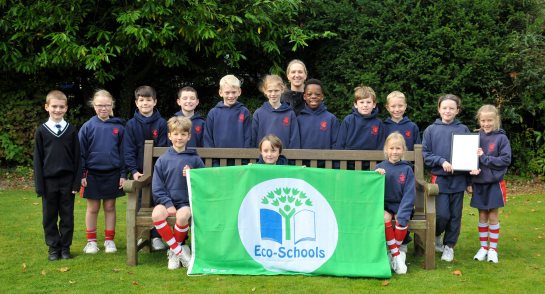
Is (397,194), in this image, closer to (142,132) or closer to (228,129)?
(228,129)

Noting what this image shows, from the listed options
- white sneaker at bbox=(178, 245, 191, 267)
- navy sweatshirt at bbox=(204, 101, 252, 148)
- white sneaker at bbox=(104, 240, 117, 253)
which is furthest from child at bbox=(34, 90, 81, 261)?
navy sweatshirt at bbox=(204, 101, 252, 148)

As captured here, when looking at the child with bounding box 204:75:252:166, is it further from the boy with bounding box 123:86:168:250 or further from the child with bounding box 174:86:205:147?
the boy with bounding box 123:86:168:250

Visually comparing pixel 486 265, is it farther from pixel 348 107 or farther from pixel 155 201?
pixel 348 107

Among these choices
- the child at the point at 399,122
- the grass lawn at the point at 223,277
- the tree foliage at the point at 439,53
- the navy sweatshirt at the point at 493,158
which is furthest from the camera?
the tree foliage at the point at 439,53

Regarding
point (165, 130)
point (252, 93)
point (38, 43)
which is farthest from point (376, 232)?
point (38, 43)

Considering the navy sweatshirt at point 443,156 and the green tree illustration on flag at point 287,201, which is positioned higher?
the navy sweatshirt at point 443,156

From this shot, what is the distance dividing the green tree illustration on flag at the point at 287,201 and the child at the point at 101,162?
1832 millimetres

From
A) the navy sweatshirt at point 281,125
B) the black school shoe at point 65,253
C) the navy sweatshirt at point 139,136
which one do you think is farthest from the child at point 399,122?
the black school shoe at point 65,253

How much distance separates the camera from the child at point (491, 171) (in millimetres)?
6504

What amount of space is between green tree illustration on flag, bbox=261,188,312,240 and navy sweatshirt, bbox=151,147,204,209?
34.0 inches

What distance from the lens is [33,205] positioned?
32.1 feet

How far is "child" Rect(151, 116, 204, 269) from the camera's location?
6164 mm

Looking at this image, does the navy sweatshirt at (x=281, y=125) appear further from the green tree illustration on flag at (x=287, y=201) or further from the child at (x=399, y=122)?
the child at (x=399, y=122)

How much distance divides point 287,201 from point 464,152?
6.28 feet
